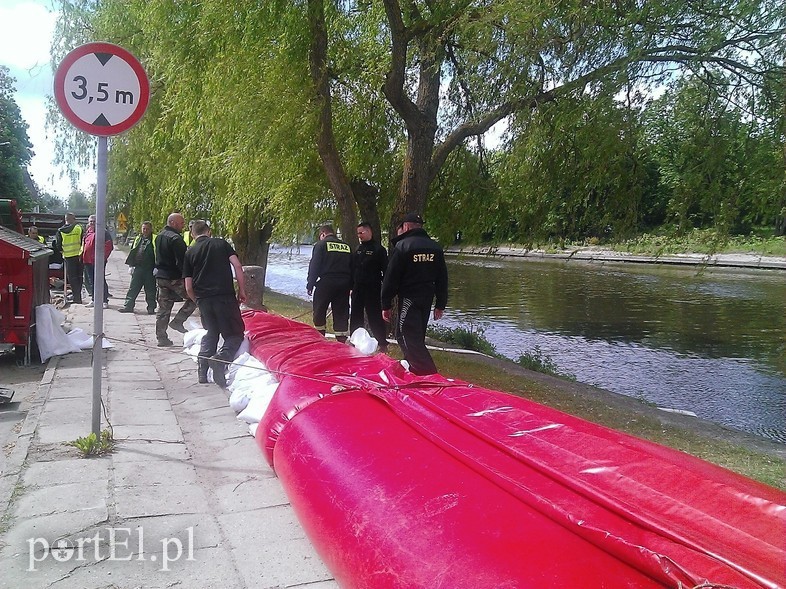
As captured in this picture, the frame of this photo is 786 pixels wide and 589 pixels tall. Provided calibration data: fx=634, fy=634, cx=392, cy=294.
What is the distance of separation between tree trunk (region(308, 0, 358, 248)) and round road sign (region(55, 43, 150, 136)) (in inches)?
165

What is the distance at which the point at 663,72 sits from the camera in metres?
8.52

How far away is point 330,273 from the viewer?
28.6 ft

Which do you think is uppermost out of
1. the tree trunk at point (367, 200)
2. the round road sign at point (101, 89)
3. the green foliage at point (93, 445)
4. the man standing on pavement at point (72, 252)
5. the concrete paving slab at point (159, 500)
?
the round road sign at point (101, 89)

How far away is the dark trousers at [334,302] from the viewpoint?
28.7 ft

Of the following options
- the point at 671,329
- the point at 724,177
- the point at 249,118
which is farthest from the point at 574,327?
the point at 249,118

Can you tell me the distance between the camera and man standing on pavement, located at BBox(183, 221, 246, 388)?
6426 mm

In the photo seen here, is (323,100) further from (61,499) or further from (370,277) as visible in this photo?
(61,499)

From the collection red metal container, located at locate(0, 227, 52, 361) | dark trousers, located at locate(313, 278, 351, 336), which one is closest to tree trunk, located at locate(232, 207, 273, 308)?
dark trousers, located at locate(313, 278, 351, 336)

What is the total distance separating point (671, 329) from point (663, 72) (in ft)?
31.5

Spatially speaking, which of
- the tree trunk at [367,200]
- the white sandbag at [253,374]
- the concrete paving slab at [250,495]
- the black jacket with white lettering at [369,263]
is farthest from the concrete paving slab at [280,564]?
the tree trunk at [367,200]

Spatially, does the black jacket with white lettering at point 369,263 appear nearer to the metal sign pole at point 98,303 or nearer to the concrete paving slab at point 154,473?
the metal sign pole at point 98,303

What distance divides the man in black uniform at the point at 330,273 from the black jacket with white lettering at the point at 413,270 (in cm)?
187

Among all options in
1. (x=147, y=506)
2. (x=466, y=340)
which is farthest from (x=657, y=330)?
(x=147, y=506)

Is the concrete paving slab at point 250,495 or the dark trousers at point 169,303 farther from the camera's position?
the dark trousers at point 169,303
